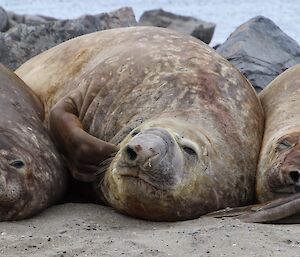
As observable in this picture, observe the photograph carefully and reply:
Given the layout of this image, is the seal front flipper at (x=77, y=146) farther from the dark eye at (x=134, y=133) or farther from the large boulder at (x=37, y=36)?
the large boulder at (x=37, y=36)

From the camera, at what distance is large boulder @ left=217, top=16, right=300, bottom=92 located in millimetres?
8867

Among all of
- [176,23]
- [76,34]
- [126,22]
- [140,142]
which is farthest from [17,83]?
[176,23]

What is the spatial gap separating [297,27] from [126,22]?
24.6 ft

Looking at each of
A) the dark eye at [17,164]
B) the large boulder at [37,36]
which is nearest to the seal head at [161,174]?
the dark eye at [17,164]

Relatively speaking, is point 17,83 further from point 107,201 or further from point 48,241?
point 48,241

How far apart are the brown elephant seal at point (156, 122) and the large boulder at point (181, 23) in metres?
6.85

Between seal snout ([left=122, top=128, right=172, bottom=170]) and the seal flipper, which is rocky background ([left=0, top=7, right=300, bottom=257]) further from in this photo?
seal snout ([left=122, top=128, right=172, bottom=170])

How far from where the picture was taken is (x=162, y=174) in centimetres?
503

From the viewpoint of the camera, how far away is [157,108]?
19.4 feet

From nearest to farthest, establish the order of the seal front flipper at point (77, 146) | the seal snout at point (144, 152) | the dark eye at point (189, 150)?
the seal snout at point (144, 152)
the dark eye at point (189, 150)
the seal front flipper at point (77, 146)

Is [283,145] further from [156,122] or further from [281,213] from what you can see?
[156,122]

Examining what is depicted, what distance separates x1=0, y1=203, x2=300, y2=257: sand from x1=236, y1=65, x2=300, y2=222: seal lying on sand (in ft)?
0.48

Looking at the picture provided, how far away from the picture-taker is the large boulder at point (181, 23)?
45.6 feet

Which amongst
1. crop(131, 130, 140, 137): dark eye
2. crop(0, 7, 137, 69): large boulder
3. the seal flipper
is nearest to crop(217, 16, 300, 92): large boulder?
crop(0, 7, 137, 69): large boulder
